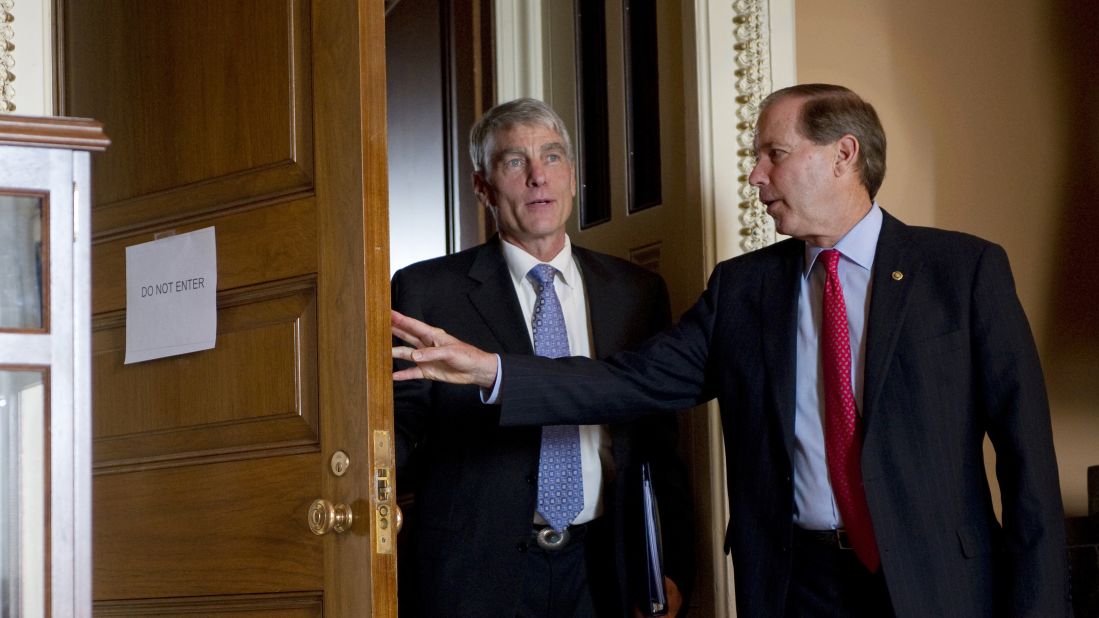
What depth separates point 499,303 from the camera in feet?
9.82

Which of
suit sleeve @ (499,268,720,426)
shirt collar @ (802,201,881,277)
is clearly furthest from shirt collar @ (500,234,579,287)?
shirt collar @ (802,201,881,277)

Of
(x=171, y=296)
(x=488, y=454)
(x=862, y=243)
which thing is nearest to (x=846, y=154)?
(x=862, y=243)

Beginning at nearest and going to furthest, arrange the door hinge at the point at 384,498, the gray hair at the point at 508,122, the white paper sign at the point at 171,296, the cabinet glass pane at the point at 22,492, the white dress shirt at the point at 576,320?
the cabinet glass pane at the point at 22,492 < the door hinge at the point at 384,498 < the white paper sign at the point at 171,296 < the white dress shirt at the point at 576,320 < the gray hair at the point at 508,122

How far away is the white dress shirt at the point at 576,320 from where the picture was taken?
115 inches

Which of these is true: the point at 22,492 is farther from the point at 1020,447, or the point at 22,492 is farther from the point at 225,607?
the point at 1020,447

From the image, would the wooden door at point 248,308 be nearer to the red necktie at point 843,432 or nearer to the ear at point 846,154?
the red necktie at point 843,432

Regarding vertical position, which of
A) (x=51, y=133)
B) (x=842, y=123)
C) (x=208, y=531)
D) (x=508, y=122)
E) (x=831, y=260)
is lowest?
(x=208, y=531)

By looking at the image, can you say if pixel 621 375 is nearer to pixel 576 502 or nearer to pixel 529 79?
pixel 576 502

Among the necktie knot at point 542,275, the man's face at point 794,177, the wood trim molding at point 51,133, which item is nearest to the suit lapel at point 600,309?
the necktie knot at point 542,275

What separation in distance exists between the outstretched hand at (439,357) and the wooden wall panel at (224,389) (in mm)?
215

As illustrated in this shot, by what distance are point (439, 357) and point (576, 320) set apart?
25.5 inches

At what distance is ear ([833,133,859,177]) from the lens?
8.82 feet

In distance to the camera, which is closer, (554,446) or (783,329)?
(783,329)

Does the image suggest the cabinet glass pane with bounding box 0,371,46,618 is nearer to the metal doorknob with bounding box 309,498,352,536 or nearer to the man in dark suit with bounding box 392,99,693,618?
the metal doorknob with bounding box 309,498,352,536
